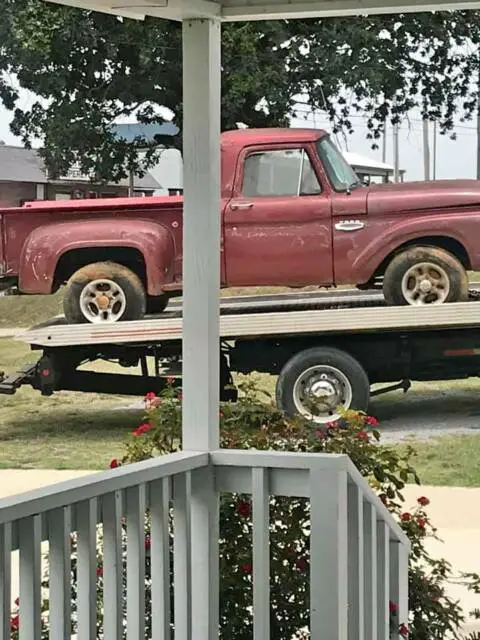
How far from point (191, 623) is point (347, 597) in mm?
338

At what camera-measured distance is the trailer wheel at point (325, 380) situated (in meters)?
3.94

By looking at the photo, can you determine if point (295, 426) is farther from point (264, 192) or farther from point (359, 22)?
point (359, 22)

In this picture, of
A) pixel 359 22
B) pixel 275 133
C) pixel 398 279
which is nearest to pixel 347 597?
pixel 398 279

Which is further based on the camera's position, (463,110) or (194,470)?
(463,110)

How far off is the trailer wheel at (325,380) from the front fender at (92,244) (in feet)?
1.86

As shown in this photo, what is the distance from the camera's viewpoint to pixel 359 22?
3949 millimetres

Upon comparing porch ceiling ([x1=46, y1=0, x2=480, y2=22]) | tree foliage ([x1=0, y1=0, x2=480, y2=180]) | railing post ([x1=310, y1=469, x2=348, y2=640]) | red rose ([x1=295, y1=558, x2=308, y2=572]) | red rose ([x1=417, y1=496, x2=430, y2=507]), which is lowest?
red rose ([x1=295, y1=558, x2=308, y2=572])

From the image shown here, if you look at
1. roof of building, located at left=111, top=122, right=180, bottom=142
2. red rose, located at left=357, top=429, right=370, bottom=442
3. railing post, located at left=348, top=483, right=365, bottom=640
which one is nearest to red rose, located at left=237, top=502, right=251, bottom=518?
red rose, located at left=357, top=429, right=370, bottom=442

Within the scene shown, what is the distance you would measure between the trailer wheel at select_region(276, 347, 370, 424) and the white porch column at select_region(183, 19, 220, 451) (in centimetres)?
156

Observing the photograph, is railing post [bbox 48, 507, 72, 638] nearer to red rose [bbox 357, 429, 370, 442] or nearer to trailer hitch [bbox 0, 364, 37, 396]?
red rose [bbox 357, 429, 370, 442]

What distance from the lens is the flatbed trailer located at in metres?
3.89

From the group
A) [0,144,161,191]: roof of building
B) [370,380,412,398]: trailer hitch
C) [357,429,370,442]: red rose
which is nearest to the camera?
[357,429,370,442]: red rose

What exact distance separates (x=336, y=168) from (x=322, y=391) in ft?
2.64

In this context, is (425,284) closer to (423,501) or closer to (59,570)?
(423,501)
